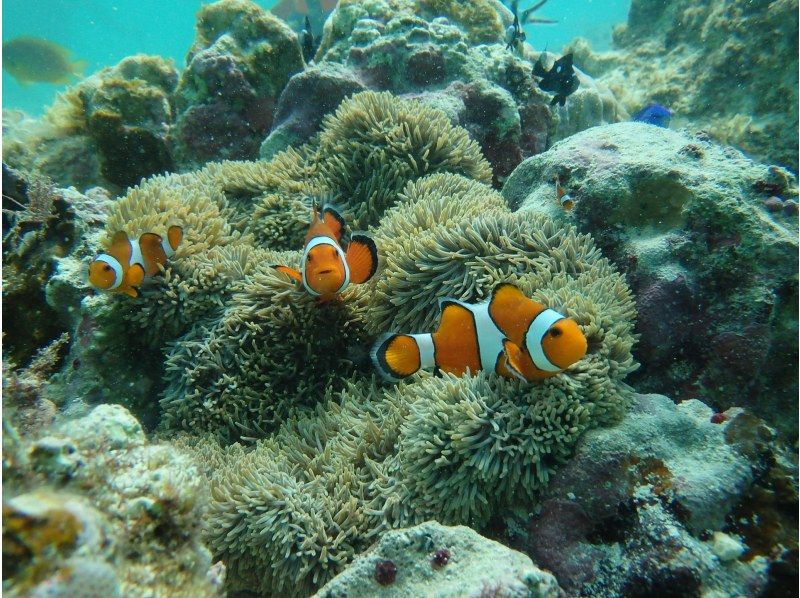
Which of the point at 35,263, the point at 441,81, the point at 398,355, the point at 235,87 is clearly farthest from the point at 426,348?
the point at 235,87

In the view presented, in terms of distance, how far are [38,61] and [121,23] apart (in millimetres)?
75777

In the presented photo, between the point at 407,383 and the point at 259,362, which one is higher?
the point at 259,362

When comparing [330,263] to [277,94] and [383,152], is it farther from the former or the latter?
[277,94]

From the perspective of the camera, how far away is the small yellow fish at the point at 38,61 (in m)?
19.2

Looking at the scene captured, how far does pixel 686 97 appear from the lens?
8.20m

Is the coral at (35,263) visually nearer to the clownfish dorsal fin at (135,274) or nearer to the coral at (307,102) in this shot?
the clownfish dorsal fin at (135,274)

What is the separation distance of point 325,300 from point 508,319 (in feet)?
4.26

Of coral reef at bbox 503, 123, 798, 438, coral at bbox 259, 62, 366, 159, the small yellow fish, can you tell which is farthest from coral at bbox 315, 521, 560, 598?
the small yellow fish

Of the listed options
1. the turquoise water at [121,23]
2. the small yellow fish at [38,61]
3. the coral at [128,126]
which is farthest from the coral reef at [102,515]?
the turquoise water at [121,23]

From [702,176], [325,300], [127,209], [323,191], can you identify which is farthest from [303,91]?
[702,176]

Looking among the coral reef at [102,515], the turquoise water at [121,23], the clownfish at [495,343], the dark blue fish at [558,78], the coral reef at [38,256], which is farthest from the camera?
the turquoise water at [121,23]

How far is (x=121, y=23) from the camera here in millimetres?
78688

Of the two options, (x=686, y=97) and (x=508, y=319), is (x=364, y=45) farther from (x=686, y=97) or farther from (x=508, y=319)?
(x=686, y=97)

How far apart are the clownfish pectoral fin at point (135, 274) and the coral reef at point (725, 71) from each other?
757cm
